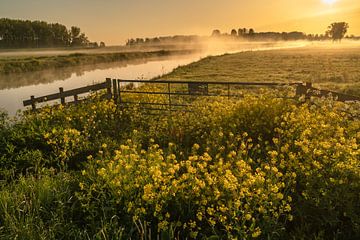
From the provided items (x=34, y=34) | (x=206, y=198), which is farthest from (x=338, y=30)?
(x=206, y=198)

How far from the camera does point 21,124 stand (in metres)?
8.34

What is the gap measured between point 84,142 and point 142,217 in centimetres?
406

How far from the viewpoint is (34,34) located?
12419 cm

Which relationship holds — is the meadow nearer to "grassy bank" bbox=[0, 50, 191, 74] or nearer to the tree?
"grassy bank" bbox=[0, 50, 191, 74]

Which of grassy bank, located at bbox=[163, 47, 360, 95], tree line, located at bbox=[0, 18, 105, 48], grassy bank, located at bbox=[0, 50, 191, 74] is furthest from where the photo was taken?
tree line, located at bbox=[0, 18, 105, 48]

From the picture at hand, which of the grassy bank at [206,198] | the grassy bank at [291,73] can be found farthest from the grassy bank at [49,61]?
the grassy bank at [206,198]

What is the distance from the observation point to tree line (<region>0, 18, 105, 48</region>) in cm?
11654

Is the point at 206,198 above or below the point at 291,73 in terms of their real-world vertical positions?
below

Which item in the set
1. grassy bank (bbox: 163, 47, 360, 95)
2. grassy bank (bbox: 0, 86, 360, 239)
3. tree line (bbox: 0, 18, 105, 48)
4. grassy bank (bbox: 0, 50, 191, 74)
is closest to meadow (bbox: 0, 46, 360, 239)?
grassy bank (bbox: 0, 86, 360, 239)

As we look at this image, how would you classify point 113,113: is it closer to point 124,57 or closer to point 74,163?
point 74,163

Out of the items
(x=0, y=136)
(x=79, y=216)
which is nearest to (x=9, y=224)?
(x=79, y=216)

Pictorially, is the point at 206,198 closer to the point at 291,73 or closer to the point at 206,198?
the point at 206,198

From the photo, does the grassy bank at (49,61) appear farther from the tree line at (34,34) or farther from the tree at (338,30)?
the tree at (338,30)

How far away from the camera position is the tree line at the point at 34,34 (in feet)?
382
